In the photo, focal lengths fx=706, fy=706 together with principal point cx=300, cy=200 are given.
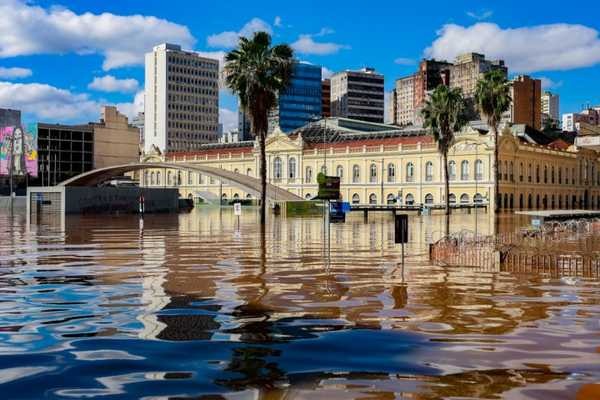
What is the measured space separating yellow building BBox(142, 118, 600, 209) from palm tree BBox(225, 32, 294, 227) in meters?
48.2

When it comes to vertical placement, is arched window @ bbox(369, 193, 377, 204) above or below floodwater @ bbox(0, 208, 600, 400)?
above

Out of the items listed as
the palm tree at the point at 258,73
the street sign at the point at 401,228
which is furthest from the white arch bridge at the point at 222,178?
the street sign at the point at 401,228

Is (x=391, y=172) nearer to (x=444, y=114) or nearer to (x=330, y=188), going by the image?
(x=444, y=114)

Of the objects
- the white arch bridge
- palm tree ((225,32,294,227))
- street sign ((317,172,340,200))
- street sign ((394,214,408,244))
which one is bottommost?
street sign ((394,214,408,244))

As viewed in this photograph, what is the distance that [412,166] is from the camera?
102 m

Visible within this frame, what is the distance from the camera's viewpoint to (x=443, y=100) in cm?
7206

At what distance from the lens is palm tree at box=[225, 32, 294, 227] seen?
4866 cm

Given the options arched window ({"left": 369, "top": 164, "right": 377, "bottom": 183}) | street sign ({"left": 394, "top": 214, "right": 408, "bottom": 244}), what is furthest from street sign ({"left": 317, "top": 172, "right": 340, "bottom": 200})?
arched window ({"left": 369, "top": 164, "right": 377, "bottom": 183})

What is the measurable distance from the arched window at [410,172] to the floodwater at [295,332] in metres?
83.2

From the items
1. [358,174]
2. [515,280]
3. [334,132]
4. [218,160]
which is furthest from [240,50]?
[218,160]

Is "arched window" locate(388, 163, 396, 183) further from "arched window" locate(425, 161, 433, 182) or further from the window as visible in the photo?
the window

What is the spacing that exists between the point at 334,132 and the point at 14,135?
6623 cm

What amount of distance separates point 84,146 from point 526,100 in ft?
327

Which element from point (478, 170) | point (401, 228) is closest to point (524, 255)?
point (401, 228)
